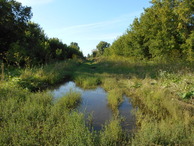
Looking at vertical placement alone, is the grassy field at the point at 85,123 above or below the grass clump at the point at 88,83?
below

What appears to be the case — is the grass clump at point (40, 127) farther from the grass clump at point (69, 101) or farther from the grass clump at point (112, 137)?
the grass clump at point (69, 101)

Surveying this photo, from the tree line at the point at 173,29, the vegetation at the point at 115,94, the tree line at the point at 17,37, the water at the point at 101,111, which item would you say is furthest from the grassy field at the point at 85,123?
the tree line at the point at 17,37

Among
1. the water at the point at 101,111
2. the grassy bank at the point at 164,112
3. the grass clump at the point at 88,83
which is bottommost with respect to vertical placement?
the water at the point at 101,111

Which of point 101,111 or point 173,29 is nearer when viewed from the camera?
point 101,111

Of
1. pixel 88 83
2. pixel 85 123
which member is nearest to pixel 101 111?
pixel 85 123

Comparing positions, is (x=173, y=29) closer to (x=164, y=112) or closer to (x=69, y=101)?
(x=164, y=112)

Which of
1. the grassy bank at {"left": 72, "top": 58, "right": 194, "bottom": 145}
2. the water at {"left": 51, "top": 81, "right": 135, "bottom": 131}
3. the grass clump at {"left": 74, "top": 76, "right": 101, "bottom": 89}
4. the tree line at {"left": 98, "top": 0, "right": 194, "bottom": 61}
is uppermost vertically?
the tree line at {"left": 98, "top": 0, "right": 194, "bottom": 61}

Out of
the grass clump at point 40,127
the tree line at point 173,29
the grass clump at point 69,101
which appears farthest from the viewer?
the tree line at point 173,29

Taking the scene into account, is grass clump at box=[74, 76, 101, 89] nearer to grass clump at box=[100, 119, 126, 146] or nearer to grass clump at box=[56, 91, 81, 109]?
grass clump at box=[56, 91, 81, 109]

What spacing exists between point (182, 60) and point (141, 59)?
672cm

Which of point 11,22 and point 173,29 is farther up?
point 11,22

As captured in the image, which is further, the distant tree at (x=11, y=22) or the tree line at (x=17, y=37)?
the distant tree at (x=11, y=22)

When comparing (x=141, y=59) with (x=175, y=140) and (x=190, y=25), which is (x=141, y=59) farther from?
(x=175, y=140)

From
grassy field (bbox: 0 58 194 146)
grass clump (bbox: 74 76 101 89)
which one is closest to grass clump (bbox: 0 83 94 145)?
grassy field (bbox: 0 58 194 146)
